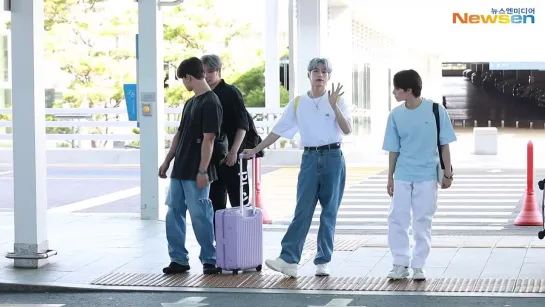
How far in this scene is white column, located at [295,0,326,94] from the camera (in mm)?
23844

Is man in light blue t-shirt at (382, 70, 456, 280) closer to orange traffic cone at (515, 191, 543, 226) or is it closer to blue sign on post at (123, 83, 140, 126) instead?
orange traffic cone at (515, 191, 543, 226)

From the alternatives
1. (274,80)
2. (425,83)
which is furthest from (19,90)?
(425,83)

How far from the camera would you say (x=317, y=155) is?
Result: 9.87 m

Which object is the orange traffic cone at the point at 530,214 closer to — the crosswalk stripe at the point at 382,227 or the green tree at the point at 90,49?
the crosswalk stripe at the point at 382,227

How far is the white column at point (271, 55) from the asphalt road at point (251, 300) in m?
18.9

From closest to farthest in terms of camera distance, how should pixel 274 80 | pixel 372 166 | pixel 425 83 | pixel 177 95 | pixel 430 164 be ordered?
1. pixel 430 164
2. pixel 372 166
3. pixel 274 80
4. pixel 177 95
5. pixel 425 83

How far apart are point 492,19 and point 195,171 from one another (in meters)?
22.6

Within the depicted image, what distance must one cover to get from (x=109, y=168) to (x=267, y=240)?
13067 millimetres

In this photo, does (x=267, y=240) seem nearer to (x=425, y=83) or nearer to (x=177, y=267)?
(x=177, y=267)

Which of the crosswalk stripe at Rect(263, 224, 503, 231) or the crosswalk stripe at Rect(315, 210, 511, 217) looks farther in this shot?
the crosswalk stripe at Rect(315, 210, 511, 217)

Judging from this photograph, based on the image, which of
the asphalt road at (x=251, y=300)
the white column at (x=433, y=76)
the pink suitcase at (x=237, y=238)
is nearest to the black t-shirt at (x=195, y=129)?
the pink suitcase at (x=237, y=238)

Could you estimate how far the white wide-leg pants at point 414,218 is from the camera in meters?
9.65

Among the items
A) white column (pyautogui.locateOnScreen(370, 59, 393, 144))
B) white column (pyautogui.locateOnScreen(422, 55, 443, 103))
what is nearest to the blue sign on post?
white column (pyautogui.locateOnScreen(370, 59, 393, 144))

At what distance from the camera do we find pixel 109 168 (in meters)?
25.2
